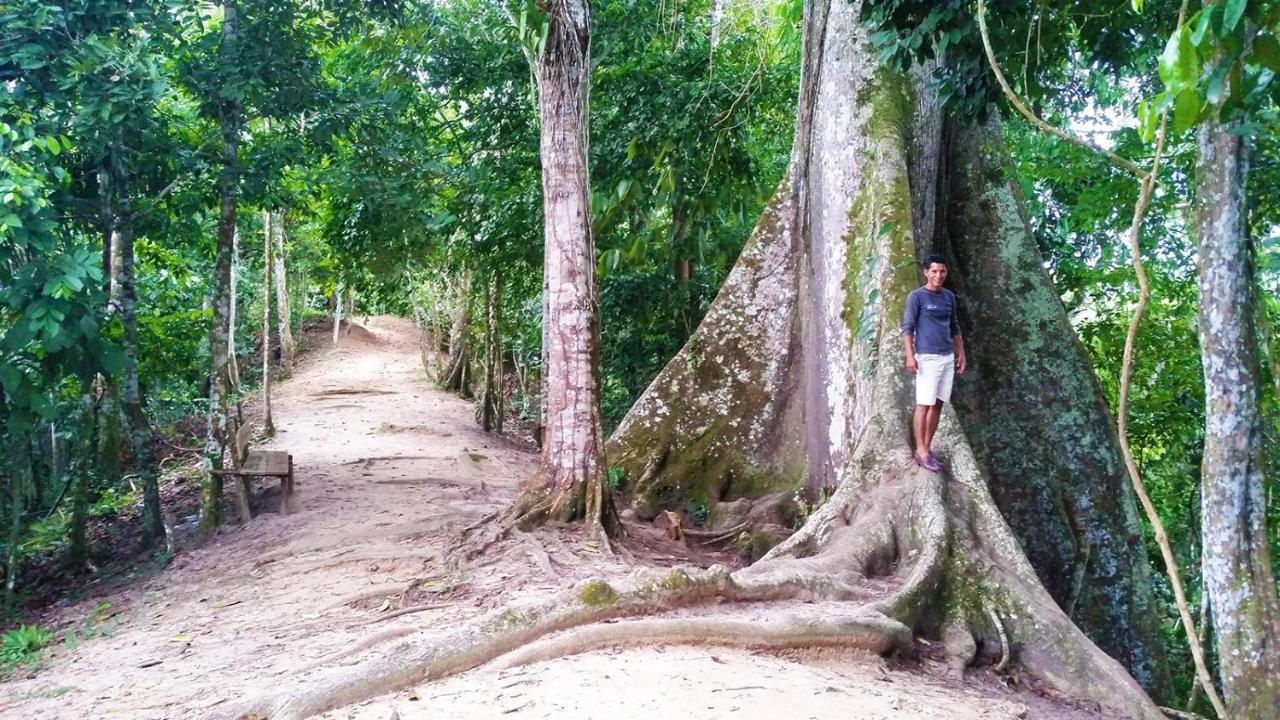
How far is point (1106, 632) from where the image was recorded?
709 centimetres

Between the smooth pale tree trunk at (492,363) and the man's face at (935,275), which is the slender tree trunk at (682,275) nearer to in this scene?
the smooth pale tree trunk at (492,363)

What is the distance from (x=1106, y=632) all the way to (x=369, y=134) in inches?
346

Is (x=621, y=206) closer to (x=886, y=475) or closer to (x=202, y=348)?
(x=886, y=475)

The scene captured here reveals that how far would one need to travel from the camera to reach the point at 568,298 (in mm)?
6953

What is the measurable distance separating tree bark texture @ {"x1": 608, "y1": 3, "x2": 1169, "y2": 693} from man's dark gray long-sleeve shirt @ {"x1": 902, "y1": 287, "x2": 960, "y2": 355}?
378 millimetres

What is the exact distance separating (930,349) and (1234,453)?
7.35ft

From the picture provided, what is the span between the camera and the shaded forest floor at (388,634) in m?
3.45

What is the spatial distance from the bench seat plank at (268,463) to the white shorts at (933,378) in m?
6.77

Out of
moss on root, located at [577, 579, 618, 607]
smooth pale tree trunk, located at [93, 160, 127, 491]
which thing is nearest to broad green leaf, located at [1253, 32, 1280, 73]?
moss on root, located at [577, 579, 618, 607]

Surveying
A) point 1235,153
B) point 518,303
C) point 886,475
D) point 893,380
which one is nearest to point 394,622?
point 886,475

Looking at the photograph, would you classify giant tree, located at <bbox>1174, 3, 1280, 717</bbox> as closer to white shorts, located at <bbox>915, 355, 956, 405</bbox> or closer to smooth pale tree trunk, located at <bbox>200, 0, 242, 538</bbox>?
white shorts, located at <bbox>915, 355, 956, 405</bbox>

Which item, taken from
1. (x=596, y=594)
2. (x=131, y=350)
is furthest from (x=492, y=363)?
(x=596, y=594)

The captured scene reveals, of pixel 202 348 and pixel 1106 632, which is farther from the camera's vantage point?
pixel 202 348

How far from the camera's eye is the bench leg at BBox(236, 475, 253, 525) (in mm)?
9289
